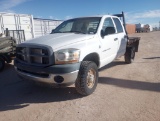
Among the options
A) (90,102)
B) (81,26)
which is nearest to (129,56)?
(81,26)

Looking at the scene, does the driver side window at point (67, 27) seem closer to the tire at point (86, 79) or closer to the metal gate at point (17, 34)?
the tire at point (86, 79)

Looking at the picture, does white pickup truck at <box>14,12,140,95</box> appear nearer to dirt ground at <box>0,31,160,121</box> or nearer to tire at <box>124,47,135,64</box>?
dirt ground at <box>0,31,160,121</box>

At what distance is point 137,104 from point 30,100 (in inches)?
98.1

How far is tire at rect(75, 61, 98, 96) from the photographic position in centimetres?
424

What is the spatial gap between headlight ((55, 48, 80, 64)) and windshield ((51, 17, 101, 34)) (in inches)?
51.1

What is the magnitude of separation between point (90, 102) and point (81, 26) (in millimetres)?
2359

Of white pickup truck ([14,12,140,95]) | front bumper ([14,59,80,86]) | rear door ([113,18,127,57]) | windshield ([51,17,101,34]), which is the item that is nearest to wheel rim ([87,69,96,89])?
white pickup truck ([14,12,140,95])

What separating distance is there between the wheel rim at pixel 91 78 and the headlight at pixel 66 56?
0.73 metres

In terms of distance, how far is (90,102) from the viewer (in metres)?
4.26

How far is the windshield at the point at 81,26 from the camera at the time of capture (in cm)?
525

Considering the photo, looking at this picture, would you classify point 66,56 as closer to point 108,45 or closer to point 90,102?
point 90,102

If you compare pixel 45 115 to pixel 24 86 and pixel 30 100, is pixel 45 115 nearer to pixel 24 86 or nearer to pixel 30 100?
pixel 30 100

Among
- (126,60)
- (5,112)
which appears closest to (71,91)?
(5,112)

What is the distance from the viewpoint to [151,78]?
19.5 ft
